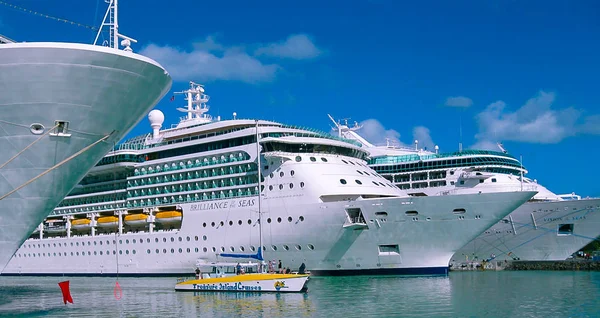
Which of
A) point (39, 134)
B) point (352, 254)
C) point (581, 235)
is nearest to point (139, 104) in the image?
point (39, 134)

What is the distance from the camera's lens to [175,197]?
38.5 metres

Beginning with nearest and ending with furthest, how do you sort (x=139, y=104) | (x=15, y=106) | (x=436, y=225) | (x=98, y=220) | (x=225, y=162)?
1. (x=15, y=106)
2. (x=139, y=104)
3. (x=436, y=225)
4. (x=225, y=162)
5. (x=98, y=220)

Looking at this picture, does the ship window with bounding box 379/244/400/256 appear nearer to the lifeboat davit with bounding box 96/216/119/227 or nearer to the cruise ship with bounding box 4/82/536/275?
the cruise ship with bounding box 4/82/536/275

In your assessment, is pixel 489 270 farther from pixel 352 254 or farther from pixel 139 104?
pixel 139 104

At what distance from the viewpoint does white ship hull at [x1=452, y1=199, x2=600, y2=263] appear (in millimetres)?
38125

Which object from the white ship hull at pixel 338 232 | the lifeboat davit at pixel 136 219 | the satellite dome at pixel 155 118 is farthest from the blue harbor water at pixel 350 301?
the satellite dome at pixel 155 118

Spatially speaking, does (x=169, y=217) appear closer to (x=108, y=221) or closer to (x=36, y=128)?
(x=108, y=221)

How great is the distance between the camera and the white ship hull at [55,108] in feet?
54.5

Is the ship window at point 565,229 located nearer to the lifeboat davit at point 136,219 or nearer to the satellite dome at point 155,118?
the lifeboat davit at point 136,219

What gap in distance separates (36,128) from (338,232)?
16.8m

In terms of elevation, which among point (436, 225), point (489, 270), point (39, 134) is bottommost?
point (489, 270)

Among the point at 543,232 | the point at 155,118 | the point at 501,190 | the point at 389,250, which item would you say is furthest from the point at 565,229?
the point at 155,118

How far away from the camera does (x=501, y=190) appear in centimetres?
3997

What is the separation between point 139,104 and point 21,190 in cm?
396
